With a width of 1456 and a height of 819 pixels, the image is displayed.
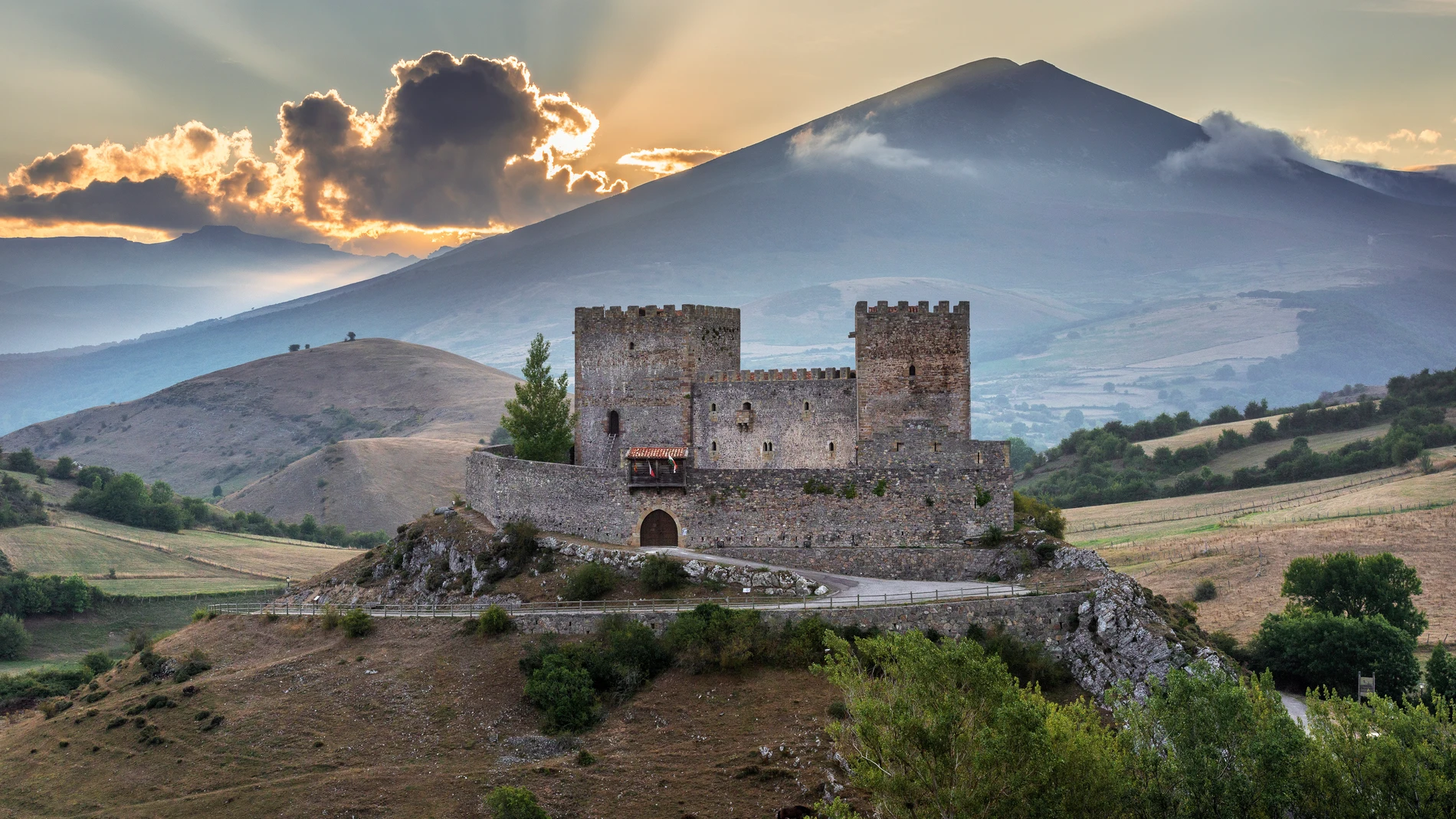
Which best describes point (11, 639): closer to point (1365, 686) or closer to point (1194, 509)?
point (1365, 686)

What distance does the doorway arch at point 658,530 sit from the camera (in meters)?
46.4

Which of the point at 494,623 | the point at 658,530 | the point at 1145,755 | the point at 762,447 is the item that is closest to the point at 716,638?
the point at 494,623

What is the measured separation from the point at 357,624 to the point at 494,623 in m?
6.02

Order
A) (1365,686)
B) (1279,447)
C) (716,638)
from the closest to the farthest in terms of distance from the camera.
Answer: (716,638), (1365,686), (1279,447)

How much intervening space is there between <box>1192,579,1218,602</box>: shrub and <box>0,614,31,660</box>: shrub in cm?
8225

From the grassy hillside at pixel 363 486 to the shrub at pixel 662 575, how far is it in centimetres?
9860

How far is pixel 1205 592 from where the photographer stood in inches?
2773

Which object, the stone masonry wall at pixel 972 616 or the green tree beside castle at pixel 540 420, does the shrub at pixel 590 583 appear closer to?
the stone masonry wall at pixel 972 616

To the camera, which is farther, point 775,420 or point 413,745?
point 775,420

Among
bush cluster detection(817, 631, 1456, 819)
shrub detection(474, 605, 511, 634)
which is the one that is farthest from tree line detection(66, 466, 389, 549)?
bush cluster detection(817, 631, 1456, 819)

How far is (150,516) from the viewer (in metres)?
128

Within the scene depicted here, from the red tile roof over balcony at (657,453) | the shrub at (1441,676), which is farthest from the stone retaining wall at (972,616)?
the shrub at (1441,676)

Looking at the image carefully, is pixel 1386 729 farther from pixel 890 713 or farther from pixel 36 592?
pixel 36 592

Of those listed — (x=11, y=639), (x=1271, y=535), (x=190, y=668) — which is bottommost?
(x=11, y=639)
